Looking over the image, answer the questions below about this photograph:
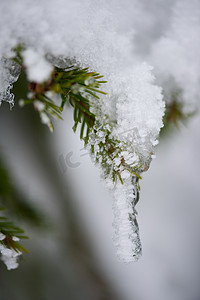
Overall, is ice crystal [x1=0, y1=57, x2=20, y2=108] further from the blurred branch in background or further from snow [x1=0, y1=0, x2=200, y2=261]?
the blurred branch in background

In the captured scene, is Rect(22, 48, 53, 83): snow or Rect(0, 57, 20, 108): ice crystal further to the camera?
Rect(0, 57, 20, 108): ice crystal

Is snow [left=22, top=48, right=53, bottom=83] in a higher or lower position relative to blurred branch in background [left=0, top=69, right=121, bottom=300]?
higher

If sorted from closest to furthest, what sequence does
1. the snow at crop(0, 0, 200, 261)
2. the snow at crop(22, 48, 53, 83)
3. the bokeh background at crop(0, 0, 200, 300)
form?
the snow at crop(22, 48, 53, 83), the snow at crop(0, 0, 200, 261), the bokeh background at crop(0, 0, 200, 300)

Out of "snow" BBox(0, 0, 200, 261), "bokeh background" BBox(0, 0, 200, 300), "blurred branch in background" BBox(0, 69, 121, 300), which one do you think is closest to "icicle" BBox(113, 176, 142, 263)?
"snow" BBox(0, 0, 200, 261)

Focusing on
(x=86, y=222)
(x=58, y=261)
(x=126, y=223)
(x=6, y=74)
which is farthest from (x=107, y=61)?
(x=58, y=261)

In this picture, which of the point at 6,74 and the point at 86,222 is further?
the point at 86,222

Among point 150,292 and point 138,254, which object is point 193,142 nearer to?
point 138,254

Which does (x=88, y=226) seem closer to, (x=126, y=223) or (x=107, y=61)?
(x=126, y=223)

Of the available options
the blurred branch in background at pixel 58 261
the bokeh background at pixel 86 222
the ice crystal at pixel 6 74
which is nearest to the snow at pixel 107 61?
the ice crystal at pixel 6 74
